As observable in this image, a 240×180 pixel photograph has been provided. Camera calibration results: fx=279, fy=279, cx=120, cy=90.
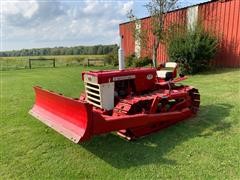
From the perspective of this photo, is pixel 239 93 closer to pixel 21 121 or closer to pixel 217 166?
pixel 217 166

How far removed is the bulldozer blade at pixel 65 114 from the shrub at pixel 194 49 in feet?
25.8

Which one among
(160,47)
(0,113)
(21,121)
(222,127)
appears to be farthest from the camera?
(160,47)

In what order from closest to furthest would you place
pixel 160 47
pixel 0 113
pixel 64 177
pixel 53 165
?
1. pixel 64 177
2. pixel 53 165
3. pixel 0 113
4. pixel 160 47

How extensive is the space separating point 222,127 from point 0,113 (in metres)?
4.98

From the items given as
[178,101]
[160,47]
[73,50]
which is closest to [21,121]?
[178,101]

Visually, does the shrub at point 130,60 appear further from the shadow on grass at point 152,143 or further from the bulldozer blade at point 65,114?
the bulldozer blade at point 65,114

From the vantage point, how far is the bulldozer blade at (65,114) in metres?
3.76

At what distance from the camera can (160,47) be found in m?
16.5

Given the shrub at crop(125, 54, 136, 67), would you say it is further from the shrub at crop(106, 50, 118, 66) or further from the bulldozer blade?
the bulldozer blade

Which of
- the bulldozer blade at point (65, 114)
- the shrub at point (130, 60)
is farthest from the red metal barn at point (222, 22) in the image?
the bulldozer blade at point (65, 114)

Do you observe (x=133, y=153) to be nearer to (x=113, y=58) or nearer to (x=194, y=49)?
(x=194, y=49)

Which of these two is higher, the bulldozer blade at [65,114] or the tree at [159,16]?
the tree at [159,16]

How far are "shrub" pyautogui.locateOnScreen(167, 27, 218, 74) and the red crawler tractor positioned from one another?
6300 mm

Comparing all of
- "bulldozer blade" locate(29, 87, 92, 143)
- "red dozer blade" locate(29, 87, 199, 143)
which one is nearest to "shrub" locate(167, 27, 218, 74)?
"red dozer blade" locate(29, 87, 199, 143)
